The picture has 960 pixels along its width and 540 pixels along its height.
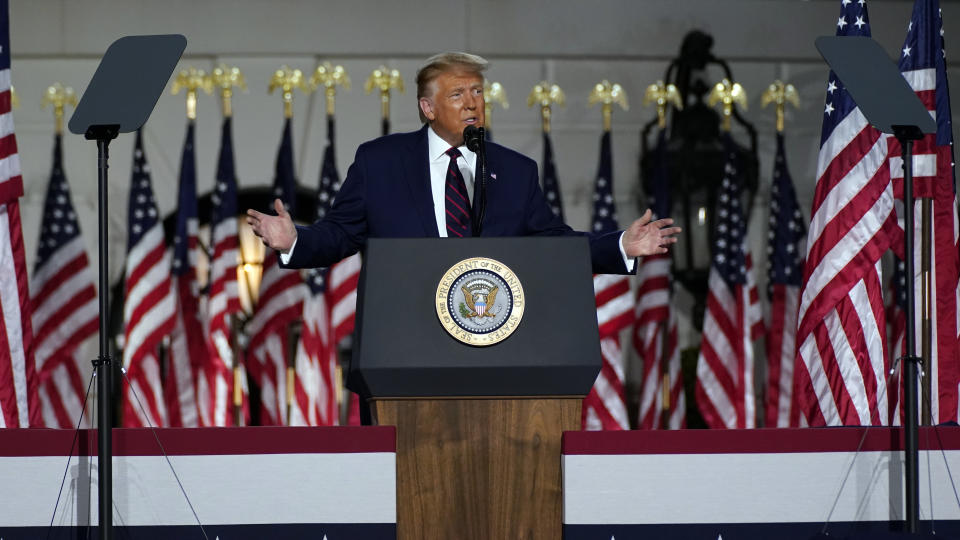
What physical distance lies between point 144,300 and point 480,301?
18.5ft

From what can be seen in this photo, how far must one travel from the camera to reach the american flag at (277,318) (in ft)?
27.0

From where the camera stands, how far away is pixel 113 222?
29.9 feet

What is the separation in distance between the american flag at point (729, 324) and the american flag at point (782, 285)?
0.16 m

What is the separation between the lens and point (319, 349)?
26.5 feet

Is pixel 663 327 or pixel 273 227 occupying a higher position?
pixel 663 327

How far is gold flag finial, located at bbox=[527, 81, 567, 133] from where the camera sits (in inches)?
330

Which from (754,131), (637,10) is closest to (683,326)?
(754,131)

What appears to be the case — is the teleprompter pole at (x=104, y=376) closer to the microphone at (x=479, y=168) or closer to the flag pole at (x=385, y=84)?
the microphone at (x=479, y=168)

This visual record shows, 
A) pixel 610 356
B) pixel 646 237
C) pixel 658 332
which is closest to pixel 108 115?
pixel 646 237

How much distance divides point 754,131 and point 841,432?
6547 mm

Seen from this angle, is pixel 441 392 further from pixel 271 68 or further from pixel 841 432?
pixel 271 68

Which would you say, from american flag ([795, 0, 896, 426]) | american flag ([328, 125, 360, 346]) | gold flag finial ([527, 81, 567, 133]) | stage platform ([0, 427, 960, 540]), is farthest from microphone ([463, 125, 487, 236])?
gold flag finial ([527, 81, 567, 133])

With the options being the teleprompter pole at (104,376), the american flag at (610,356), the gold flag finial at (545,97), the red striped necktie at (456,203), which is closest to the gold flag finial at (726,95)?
the gold flag finial at (545,97)

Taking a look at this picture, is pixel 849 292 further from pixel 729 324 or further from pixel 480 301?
pixel 729 324
